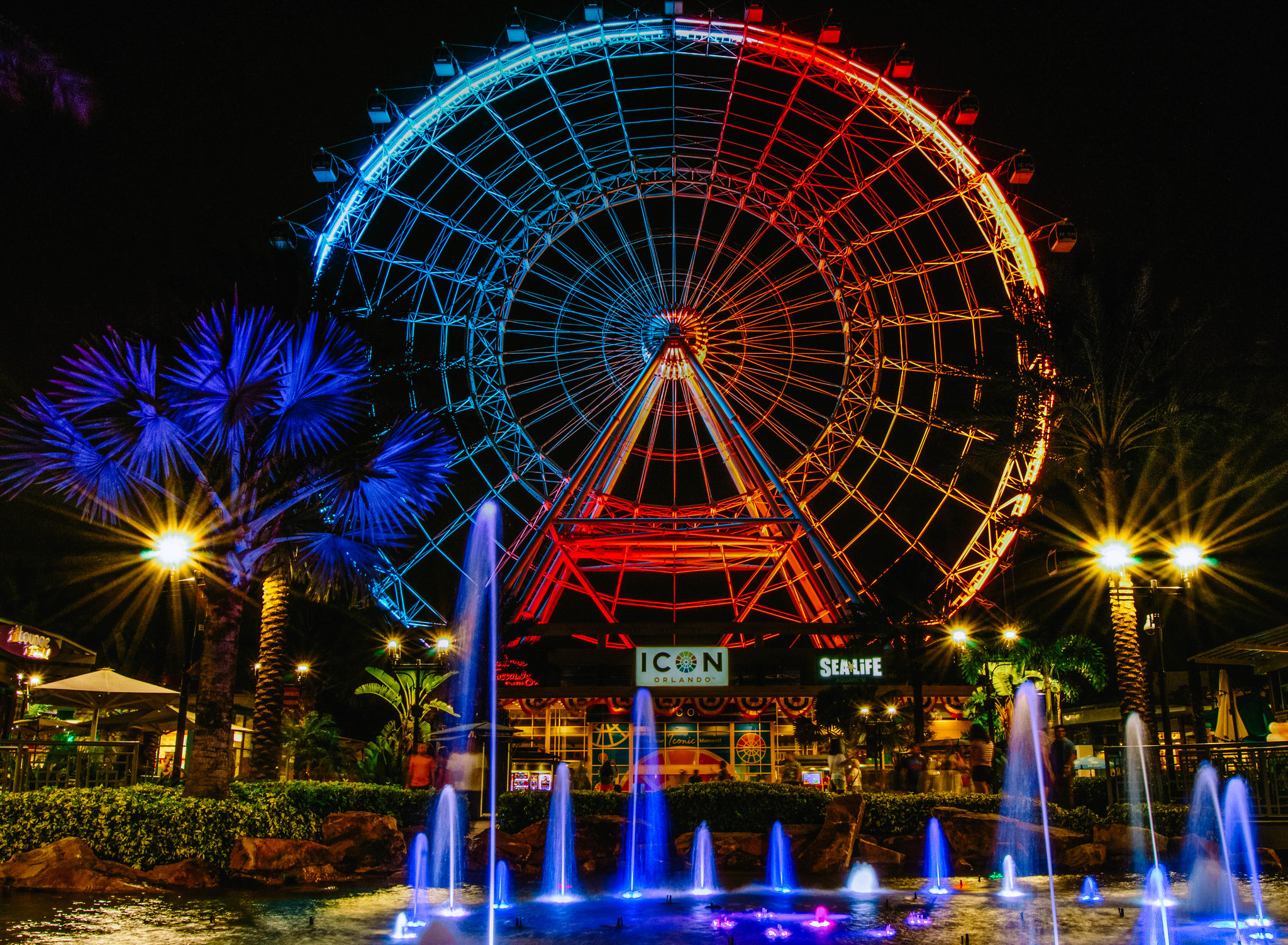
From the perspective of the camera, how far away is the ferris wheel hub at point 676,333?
80.7ft

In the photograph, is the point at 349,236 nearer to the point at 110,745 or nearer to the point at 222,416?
the point at 222,416

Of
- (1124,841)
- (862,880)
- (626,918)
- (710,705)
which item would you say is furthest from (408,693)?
(626,918)

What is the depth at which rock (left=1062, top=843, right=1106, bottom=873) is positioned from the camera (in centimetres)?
1451

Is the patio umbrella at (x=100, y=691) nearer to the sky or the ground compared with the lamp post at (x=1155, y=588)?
nearer to the ground

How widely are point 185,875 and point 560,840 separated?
5202 mm

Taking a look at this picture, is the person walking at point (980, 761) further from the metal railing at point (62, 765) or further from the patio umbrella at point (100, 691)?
the patio umbrella at point (100, 691)

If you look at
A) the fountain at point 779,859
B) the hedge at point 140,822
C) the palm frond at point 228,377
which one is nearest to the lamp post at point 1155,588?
the fountain at point 779,859

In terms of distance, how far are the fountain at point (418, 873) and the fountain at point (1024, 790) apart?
703cm

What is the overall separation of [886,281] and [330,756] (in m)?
22.1

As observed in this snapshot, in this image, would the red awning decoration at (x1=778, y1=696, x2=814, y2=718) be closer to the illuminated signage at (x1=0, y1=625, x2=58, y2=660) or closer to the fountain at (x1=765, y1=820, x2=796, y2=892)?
the fountain at (x1=765, y1=820, x2=796, y2=892)

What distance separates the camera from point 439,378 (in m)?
24.2

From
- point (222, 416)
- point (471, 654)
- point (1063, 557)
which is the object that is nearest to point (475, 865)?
point (222, 416)

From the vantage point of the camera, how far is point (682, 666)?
90.8 ft

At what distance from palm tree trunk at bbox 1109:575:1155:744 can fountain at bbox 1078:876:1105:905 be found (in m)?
6.54
